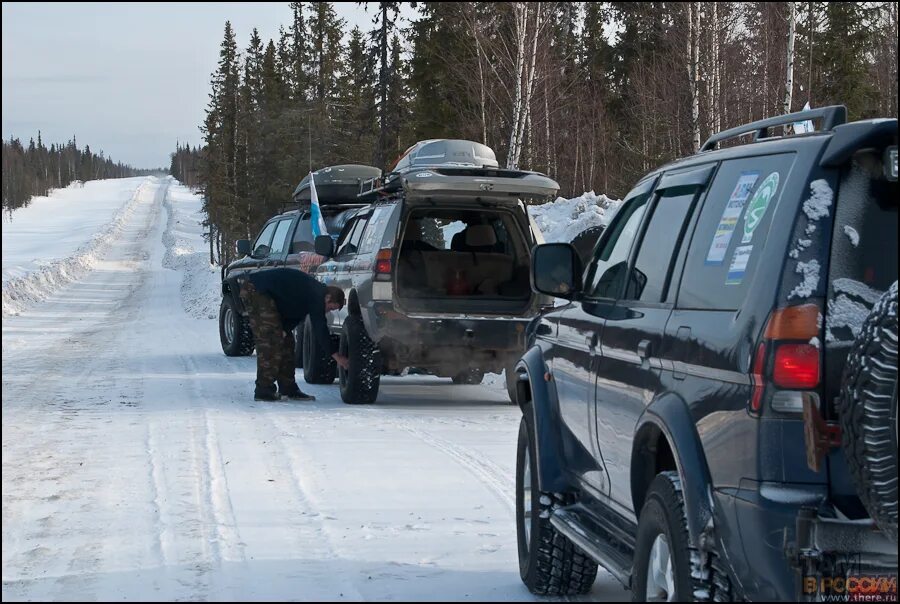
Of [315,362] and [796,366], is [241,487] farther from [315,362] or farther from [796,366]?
[315,362]

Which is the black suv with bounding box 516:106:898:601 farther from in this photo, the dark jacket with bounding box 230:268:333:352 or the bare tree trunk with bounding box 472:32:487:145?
the bare tree trunk with bounding box 472:32:487:145

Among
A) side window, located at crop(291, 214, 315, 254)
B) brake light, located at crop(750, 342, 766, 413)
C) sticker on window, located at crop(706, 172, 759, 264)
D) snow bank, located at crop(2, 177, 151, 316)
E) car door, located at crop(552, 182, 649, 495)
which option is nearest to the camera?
brake light, located at crop(750, 342, 766, 413)

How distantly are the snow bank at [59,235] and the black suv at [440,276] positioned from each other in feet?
67.9

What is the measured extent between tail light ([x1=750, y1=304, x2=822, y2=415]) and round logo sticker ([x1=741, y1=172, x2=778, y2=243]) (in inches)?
18.0

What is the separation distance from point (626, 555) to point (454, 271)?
8434mm

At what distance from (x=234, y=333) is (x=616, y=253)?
13705 millimetres

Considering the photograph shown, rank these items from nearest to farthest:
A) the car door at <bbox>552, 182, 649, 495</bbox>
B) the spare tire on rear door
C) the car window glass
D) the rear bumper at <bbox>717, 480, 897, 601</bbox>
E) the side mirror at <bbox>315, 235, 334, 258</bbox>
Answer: the spare tire on rear door < the rear bumper at <bbox>717, 480, 897, 601</bbox> < the car door at <bbox>552, 182, 649, 495</bbox> < the car window glass < the side mirror at <bbox>315, 235, 334, 258</bbox>

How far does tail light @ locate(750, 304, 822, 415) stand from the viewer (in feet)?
10.6

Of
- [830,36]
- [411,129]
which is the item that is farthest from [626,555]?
[411,129]

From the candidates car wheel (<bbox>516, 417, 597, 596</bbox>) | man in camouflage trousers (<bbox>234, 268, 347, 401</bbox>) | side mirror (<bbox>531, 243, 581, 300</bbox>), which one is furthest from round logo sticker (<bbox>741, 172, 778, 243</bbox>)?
man in camouflage trousers (<bbox>234, 268, 347, 401</bbox>)

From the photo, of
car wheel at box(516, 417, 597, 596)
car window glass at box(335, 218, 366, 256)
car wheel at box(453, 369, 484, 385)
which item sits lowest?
car wheel at box(453, 369, 484, 385)

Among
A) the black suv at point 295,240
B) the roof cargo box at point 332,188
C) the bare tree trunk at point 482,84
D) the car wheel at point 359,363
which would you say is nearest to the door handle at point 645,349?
the car wheel at point 359,363

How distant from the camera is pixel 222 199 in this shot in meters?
63.6

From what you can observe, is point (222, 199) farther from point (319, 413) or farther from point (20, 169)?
point (20, 169)
